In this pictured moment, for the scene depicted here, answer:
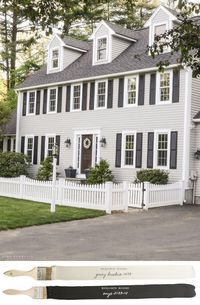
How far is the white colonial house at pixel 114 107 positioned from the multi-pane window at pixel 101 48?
1cm

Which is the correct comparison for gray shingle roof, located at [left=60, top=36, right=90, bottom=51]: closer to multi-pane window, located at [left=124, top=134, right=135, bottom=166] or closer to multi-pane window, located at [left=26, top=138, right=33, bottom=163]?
multi-pane window, located at [left=26, top=138, right=33, bottom=163]

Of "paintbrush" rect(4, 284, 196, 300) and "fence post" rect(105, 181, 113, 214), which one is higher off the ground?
"paintbrush" rect(4, 284, 196, 300)

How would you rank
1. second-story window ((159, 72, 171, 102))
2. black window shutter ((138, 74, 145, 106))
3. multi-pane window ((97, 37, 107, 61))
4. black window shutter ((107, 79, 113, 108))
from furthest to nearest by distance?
1. multi-pane window ((97, 37, 107, 61))
2. black window shutter ((107, 79, 113, 108))
3. black window shutter ((138, 74, 145, 106))
4. second-story window ((159, 72, 171, 102))

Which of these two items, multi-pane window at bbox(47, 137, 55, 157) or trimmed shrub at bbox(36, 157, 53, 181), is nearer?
trimmed shrub at bbox(36, 157, 53, 181)

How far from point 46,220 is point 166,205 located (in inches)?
223

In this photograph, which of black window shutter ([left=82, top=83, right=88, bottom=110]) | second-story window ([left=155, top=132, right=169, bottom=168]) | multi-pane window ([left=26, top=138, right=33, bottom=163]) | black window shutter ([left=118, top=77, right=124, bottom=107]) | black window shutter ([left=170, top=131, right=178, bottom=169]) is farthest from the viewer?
multi-pane window ([left=26, top=138, right=33, bottom=163])

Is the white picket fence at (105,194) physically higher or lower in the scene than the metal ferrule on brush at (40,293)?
lower

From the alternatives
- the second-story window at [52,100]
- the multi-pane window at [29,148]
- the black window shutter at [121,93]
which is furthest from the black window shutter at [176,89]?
the multi-pane window at [29,148]

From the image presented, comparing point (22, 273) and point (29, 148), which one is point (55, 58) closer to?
point (29, 148)

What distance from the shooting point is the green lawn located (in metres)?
10.8

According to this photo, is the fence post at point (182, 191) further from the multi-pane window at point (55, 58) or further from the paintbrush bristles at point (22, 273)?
the paintbrush bristles at point (22, 273)

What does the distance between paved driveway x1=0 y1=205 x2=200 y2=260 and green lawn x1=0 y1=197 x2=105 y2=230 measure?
372 mm

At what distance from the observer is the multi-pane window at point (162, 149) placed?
1784 cm

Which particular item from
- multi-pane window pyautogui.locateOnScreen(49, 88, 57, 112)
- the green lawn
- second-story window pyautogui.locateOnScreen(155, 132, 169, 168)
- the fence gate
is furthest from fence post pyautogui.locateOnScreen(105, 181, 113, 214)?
multi-pane window pyautogui.locateOnScreen(49, 88, 57, 112)
